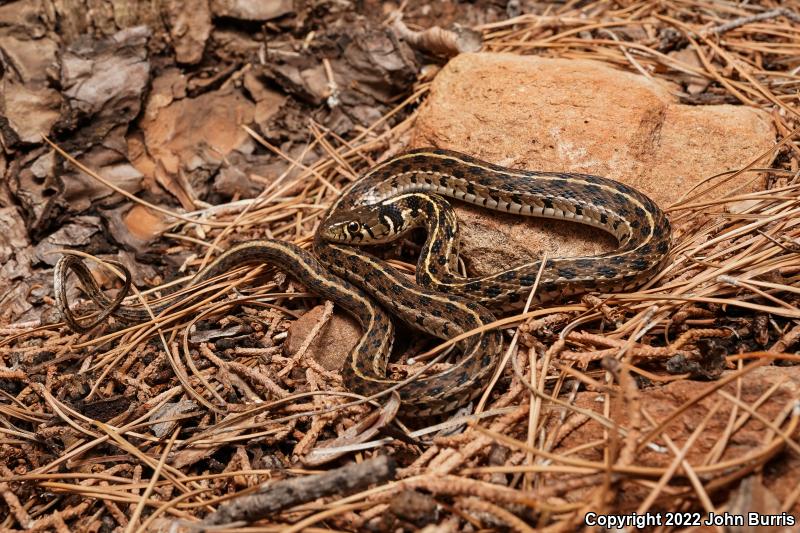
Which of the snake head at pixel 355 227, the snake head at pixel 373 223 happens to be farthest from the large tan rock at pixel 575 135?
the snake head at pixel 355 227

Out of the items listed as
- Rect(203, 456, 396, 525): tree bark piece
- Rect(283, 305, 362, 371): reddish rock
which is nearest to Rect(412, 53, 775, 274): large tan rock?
Rect(283, 305, 362, 371): reddish rock

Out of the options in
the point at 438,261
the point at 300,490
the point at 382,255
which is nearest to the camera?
the point at 300,490

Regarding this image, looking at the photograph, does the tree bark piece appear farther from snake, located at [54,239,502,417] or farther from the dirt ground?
snake, located at [54,239,502,417]

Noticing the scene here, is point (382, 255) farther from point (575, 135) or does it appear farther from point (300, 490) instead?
point (300, 490)

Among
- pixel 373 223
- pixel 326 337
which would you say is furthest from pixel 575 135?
pixel 326 337

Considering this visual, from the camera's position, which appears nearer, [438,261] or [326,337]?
[326,337]

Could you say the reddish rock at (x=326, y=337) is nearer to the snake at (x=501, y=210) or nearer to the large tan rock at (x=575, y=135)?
the snake at (x=501, y=210)

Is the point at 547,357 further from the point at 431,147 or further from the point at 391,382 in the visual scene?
the point at 431,147
